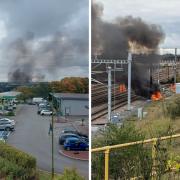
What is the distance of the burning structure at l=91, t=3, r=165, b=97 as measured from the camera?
4094 millimetres

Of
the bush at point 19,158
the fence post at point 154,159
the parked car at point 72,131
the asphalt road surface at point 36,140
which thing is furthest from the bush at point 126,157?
the bush at point 19,158

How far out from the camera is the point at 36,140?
3.69 metres

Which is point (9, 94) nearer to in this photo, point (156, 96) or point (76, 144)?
point (76, 144)

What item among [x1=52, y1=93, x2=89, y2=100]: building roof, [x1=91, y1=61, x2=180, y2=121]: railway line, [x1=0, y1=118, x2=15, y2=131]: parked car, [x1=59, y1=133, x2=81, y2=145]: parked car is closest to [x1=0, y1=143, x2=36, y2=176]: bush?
[x1=0, y1=118, x2=15, y2=131]: parked car

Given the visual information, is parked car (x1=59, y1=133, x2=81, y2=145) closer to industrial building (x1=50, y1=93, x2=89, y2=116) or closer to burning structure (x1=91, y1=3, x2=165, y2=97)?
industrial building (x1=50, y1=93, x2=89, y2=116)

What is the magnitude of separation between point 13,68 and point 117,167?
1.43m

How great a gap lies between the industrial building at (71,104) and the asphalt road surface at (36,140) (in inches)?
5.4

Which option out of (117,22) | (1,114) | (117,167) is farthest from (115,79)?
(1,114)

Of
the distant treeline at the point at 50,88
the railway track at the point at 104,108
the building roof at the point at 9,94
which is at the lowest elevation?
the railway track at the point at 104,108

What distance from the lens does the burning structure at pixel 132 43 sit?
13.4 ft

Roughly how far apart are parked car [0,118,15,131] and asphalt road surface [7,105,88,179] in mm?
32

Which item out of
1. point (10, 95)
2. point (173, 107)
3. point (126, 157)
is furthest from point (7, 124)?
point (173, 107)

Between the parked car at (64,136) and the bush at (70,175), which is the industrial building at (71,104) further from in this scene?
the bush at (70,175)

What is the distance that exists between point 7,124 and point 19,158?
0.88 ft
